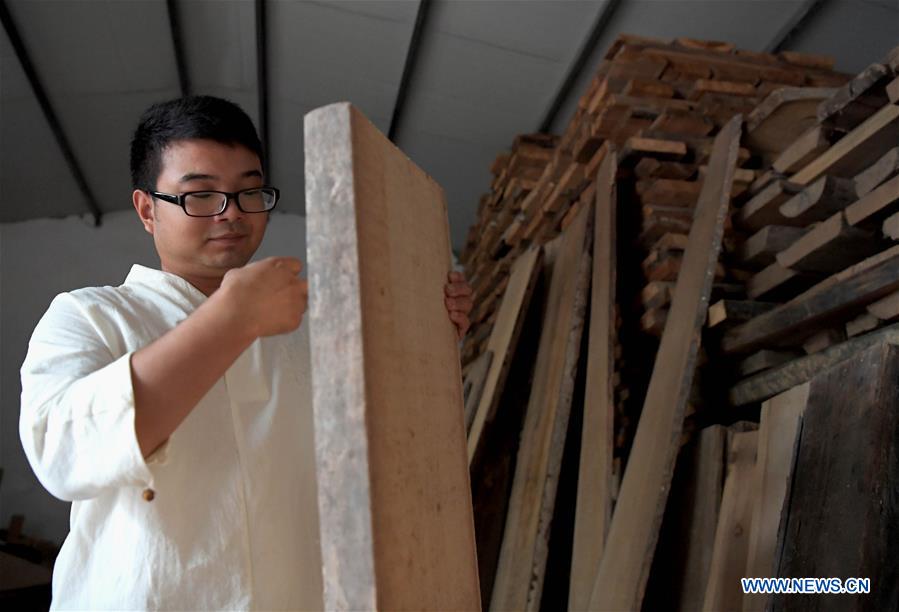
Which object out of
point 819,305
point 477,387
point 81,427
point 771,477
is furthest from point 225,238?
point 477,387

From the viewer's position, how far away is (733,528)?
9.13 feet

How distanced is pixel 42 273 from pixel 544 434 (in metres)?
6.78

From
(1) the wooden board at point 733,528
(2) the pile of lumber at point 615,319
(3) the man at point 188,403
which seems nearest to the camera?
(3) the man at point 188,403

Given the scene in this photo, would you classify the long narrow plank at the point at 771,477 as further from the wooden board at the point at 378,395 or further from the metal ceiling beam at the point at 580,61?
the metal ceiling beam at the point at 580,61

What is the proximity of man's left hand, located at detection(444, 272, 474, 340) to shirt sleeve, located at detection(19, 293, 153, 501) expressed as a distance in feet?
2.24

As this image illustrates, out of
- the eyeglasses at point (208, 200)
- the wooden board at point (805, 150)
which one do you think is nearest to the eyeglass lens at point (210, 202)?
the eyeglasses at point (208, 200)

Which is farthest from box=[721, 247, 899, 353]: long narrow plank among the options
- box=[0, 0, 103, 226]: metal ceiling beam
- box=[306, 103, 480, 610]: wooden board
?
box=[0, 0, 103, 226]: metal ceiling beam

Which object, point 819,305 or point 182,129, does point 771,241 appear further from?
point 182,129

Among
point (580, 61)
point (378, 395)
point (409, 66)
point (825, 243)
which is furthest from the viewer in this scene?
point (409, 66)

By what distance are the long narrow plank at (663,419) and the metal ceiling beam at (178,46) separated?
406cm

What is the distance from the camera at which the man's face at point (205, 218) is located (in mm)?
1813

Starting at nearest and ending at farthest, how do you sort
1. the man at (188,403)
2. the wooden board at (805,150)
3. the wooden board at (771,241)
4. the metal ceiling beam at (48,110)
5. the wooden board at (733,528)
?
1. the man at (188,403)
2. the wooden board at (733,528)
3. the wooden board at (805,150)
4. the wooden board at (771,241)
5. the metal ceiling beam at (48,110)

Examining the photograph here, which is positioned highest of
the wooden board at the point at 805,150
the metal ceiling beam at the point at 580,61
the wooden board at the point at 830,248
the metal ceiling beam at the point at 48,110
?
the metal ceiling beam at the point at 48,110

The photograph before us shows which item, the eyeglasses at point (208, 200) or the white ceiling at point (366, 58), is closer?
the eyeglasses at point (208, 200)
